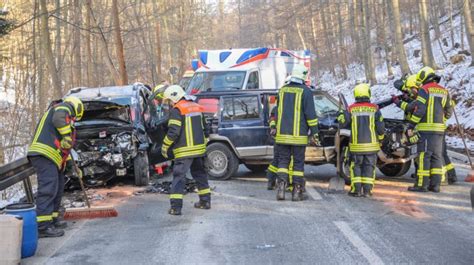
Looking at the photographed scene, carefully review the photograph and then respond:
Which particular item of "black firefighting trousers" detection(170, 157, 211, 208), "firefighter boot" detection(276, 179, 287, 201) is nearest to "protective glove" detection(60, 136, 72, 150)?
"black firefighting trousers" detection(170, 157, 211, 208)

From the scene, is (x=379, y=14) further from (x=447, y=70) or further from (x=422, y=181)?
(x=422, y=181)

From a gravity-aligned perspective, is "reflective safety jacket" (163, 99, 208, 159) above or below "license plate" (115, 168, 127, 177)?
above

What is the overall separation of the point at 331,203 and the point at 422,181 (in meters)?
1.77

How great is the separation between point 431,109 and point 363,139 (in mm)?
1264

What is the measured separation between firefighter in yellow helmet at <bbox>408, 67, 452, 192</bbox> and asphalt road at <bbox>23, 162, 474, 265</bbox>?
31 cm

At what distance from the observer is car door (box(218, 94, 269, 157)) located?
10.8 m

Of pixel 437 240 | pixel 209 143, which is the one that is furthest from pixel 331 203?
pixel 209 143

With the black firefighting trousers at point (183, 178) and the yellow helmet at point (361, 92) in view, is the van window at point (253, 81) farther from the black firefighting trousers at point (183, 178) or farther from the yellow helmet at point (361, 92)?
the black firefighting trousers at point (183, 178)

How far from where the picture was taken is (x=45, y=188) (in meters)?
6.81

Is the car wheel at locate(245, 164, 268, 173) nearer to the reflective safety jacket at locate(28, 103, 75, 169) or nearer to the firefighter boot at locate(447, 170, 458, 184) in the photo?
the firefighter boot at locate(447, 170, 458, 184)

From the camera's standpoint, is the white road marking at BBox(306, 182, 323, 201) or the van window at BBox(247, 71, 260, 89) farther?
the van window at BBox(247, 71, 260, 89)

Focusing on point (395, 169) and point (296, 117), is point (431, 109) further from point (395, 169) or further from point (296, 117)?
point (296, 117)

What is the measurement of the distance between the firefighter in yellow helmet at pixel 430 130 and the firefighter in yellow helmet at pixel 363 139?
0.71 m

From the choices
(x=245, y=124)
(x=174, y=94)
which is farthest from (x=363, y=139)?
(x=174, y=94)
